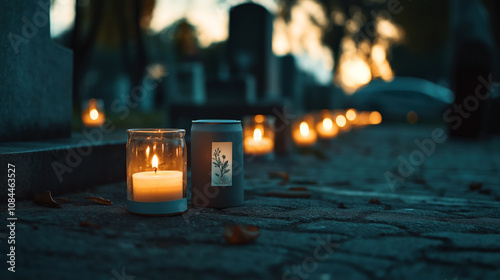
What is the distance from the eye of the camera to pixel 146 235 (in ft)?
6.94

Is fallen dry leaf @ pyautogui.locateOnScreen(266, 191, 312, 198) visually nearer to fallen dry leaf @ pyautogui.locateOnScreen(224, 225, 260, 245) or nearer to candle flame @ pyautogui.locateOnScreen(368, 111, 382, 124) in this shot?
fallen dry leaf @ pyautogui.locateOnScreen(224, 225, 260, 245)

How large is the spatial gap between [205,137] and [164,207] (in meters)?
0.50

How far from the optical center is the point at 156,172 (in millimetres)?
2545

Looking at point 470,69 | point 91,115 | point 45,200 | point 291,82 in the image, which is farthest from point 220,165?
point 291,82

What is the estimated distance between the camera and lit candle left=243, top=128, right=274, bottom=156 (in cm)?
593

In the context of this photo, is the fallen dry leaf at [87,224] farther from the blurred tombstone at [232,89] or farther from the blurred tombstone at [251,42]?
the blurred tombstone at [251,42]

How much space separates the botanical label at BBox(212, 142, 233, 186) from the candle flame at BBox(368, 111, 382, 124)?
18.7 meters

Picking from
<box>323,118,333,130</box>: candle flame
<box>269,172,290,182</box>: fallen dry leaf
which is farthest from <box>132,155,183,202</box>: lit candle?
<box>323,118,333,130</box>: candle flame

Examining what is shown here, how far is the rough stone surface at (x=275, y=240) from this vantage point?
1729 mm

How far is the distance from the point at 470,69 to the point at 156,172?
30.2 ft

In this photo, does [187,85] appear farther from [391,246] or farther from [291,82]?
[391,246]

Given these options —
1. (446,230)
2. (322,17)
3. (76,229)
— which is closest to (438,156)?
(446,230)

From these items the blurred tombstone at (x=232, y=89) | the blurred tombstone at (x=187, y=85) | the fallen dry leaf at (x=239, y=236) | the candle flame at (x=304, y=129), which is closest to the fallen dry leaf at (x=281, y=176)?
the fallen dry leaf at (x=239, y=236)

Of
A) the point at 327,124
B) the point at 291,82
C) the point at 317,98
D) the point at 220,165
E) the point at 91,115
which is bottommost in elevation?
the point at 220,165
